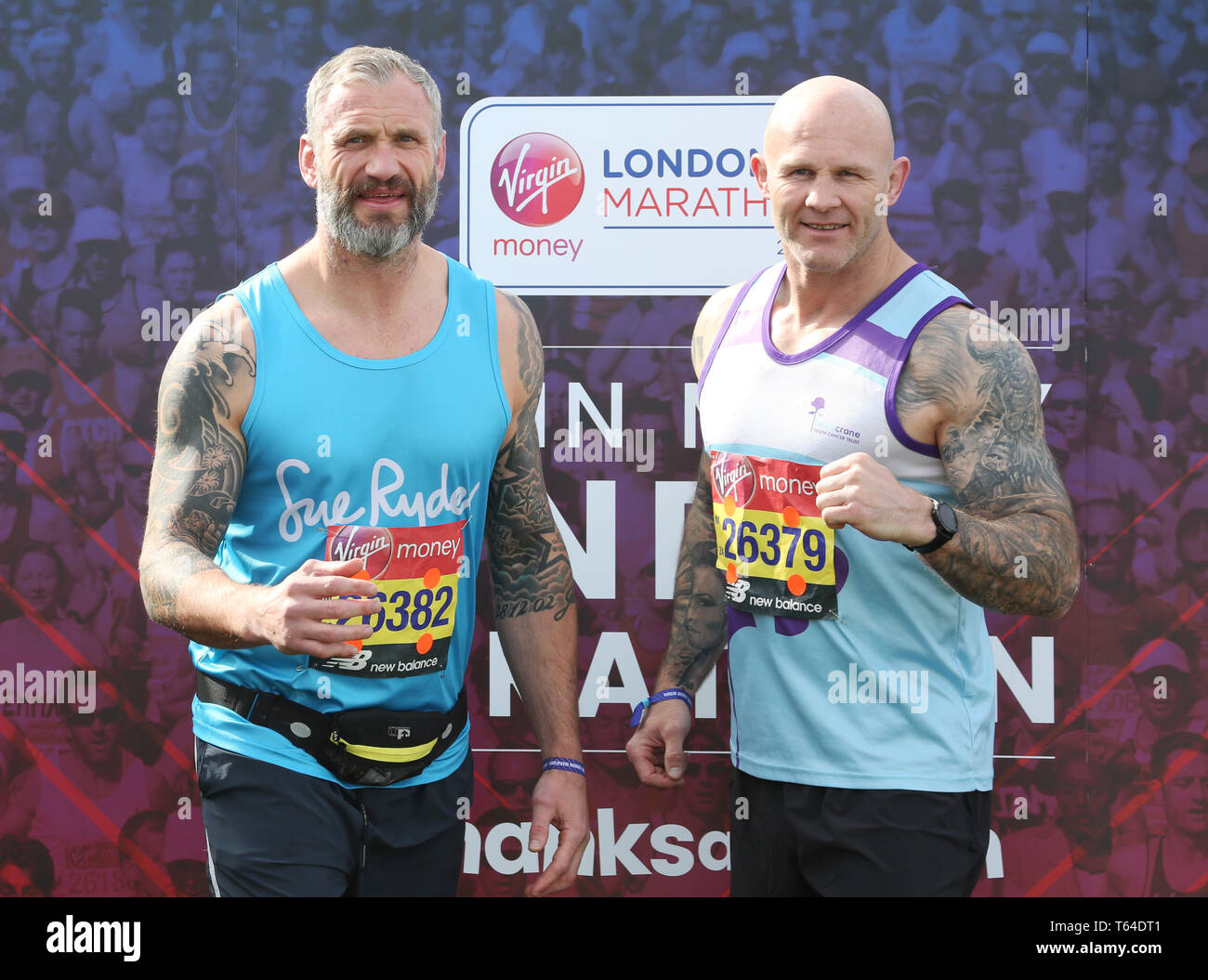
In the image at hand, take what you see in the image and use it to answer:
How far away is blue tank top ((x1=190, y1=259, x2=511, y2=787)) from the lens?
2.05 meters

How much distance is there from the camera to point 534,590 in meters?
2.43

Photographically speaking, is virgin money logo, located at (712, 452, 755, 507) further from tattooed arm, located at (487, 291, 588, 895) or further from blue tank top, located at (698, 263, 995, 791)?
tattooed arm, located at (487, 291, 588, 895)

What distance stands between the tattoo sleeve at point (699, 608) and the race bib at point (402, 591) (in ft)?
1.96

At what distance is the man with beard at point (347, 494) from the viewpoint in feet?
6.68

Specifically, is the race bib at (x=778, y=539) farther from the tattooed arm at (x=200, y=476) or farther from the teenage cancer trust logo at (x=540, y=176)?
the teenage cancer trust logo at (x=540, y=176)

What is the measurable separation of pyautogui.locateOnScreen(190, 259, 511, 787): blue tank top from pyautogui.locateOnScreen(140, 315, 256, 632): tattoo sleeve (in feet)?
0.14

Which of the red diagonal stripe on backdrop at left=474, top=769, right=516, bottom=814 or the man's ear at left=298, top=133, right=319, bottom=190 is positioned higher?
the man's ear at left=298, top=133, right=319, bottom=190

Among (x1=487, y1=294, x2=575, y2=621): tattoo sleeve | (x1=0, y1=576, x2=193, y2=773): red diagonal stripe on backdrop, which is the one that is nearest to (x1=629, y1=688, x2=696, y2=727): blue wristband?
(x1=487, y1=294, x2=575, y2=621): tattoo sleeve

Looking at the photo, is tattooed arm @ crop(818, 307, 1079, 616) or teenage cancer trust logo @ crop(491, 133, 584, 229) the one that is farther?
teenage cancer trust logo @ crop(491, 133, 584, 229)

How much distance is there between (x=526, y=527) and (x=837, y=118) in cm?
108

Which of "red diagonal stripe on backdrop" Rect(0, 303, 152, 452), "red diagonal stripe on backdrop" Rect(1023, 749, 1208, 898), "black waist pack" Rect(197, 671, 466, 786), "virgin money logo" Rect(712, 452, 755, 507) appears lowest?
"red diagonal stripe on backdrop" Rect(1023, 749, 1208, 898)

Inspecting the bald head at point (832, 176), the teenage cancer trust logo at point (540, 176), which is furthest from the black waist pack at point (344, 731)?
the teenage cancer trust logo at point (540, 176)

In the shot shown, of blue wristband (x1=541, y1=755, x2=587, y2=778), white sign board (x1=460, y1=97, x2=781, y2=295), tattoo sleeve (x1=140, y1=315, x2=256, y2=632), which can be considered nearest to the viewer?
tattoo sleeve (x1=140, y1=315, x2=256, y2=632)

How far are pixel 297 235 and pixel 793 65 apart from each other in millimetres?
1461
